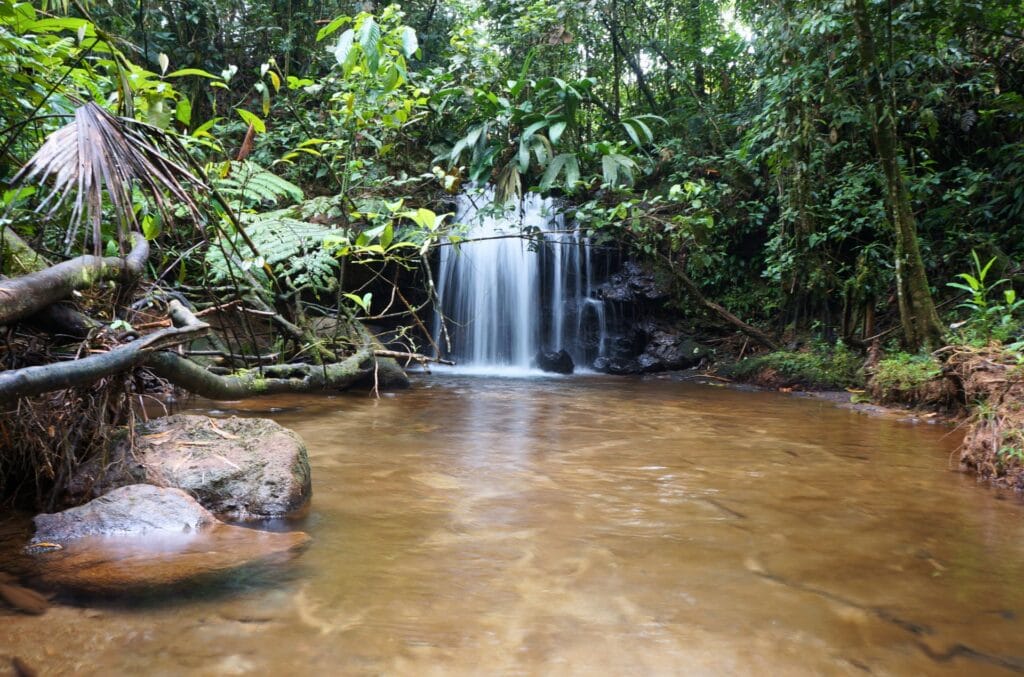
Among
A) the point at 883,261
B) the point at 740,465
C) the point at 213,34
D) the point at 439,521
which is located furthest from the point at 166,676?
the point at 213,34

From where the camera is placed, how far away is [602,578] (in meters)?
2.56

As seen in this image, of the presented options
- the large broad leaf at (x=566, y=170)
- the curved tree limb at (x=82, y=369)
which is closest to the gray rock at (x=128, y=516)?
the curved tree limb at (x=82, y=369)

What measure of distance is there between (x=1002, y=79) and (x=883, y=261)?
298 cm

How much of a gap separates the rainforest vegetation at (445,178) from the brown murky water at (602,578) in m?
0.80

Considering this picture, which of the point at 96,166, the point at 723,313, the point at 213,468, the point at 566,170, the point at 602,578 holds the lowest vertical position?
the point at 602,578

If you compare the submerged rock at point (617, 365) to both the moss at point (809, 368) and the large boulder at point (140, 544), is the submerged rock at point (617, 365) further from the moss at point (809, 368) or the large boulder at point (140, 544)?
the large boulder at point (140, 544)

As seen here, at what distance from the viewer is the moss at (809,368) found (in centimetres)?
864

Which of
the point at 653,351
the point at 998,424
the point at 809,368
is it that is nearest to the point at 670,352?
the point at 653,351

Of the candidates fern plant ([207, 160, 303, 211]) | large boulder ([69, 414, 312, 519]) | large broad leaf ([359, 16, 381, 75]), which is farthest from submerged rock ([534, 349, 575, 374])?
large broad leaf ([359, 16, 381, 75])

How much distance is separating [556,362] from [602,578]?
9.16 metres

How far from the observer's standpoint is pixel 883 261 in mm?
8820

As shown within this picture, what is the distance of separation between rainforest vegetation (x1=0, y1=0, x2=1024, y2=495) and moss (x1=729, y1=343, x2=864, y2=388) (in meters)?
0.07

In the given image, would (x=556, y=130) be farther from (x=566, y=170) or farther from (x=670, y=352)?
(x=670, y=352)

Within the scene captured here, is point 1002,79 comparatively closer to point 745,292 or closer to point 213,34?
point 745,292
